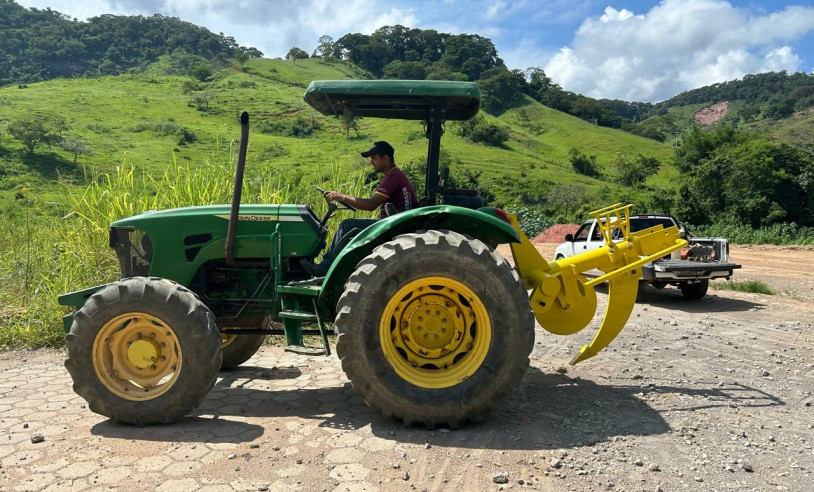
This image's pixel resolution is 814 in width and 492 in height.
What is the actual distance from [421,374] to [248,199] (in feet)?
13.9

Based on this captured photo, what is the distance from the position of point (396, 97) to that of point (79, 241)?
467 centimetres

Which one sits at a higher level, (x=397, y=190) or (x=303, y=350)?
(x=397, y=190)

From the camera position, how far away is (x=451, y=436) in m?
3.32

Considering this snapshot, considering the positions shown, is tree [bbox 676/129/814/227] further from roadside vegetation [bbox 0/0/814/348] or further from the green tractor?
the green tractor

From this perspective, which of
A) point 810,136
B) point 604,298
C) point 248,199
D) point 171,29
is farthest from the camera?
point 171,29

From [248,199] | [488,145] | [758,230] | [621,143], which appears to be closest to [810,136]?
[621,143]

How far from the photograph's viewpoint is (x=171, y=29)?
14175cm

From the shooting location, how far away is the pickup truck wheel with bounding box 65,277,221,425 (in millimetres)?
3479

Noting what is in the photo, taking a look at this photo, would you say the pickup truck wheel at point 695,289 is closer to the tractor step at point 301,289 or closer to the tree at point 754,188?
the tractor step at point 301,289

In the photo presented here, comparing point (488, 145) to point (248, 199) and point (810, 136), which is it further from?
point (248, 199)

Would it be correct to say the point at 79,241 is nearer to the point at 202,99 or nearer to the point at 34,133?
the point at 34,133

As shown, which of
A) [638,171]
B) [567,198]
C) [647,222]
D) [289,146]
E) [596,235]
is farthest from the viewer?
[289,146]

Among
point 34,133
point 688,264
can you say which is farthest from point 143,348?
point 34,133

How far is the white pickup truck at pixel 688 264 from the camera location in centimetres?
900
